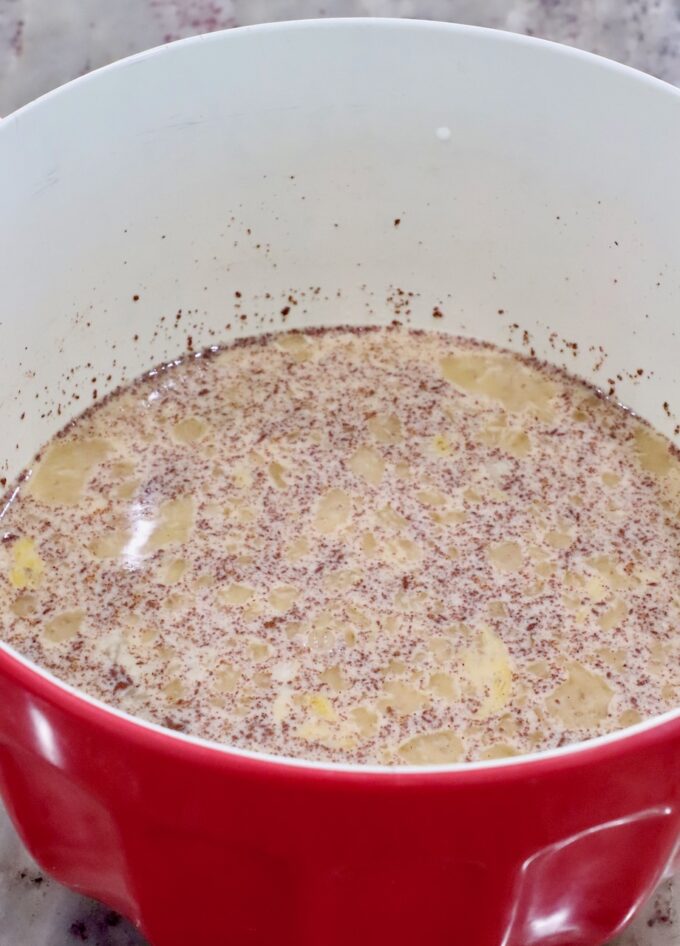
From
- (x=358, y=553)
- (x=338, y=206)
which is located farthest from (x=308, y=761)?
(x=338, y=206)

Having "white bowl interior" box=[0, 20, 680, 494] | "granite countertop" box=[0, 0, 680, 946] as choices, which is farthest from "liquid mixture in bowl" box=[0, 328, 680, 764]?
"granite countertop" box=[0, 0, 680, 946]

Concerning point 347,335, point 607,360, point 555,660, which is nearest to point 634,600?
point 555,660

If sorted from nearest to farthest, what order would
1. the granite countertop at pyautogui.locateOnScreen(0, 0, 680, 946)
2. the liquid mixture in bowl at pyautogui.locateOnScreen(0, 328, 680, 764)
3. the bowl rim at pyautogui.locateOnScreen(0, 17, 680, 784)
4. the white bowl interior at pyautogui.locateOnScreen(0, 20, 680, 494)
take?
the bowl rim at pyautogui.locateOnScreen(0, 17, 680, 784) → the liquid mixture in bowl at pyautogui.locateOnScreen(0, 328, 680, 764) → the white bowl interior at pyautogui.locateOnScreen(0, 20, 680, 494) → the granite countertop at pyautogui.locateOnScreen(0, 0, 680, 946)

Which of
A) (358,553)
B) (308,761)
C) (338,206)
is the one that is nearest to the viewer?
(308,761)

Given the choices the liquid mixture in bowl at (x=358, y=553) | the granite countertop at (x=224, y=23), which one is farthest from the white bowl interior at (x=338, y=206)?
the granite countertop at (x=224, y=23)

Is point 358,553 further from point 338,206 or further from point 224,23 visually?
point 224,23

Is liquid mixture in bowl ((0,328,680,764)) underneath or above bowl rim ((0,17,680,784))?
underneath

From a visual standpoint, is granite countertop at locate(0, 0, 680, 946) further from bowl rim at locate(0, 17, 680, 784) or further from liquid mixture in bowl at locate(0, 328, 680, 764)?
bowl rim at locate(0, 17, 680, 784)

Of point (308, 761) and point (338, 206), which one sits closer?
point (308, 761)

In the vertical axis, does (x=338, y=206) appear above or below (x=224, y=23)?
below
